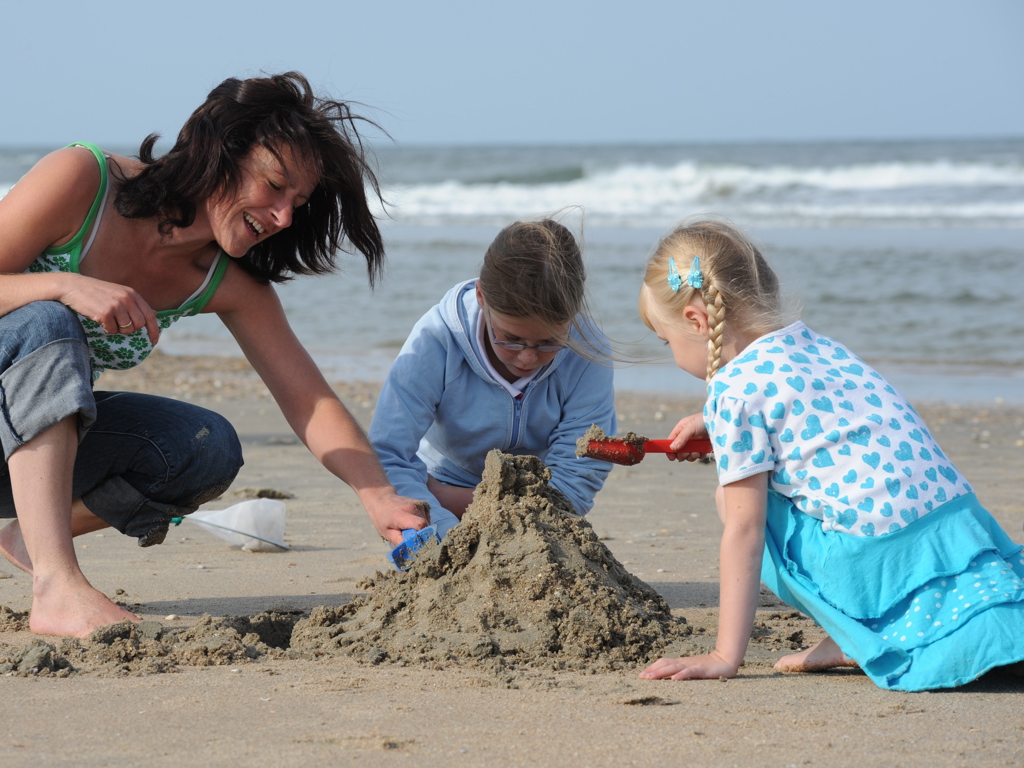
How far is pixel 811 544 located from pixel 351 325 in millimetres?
9095

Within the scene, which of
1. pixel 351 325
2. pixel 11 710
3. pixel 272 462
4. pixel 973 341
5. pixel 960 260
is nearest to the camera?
pixel 11 710

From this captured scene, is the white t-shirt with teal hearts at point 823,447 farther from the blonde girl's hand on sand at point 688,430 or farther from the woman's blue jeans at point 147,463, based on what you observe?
the woman's blue jeans at point 147,463

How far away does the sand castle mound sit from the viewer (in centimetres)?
238

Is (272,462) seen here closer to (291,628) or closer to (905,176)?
(291,628)

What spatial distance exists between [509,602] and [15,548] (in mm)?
1511

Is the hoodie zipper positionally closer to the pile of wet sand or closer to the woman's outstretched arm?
the woman's outstretched arm

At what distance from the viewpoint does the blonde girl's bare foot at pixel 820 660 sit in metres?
2.36

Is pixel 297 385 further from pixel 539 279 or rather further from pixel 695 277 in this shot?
pixel 695 277

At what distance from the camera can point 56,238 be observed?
2693 mm

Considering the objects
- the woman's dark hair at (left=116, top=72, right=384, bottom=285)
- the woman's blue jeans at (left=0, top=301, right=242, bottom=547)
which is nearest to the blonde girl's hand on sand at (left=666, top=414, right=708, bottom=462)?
the woman's dark hair at (left=116, top=72, right=384, bottom=285)

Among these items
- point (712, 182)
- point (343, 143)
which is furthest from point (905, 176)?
point (343, 143)

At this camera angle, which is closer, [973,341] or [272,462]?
[272,462]

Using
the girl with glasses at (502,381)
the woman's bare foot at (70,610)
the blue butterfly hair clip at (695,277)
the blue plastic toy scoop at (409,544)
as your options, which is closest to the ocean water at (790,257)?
the girl with glasses at (502,381)

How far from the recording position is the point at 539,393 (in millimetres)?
3404
